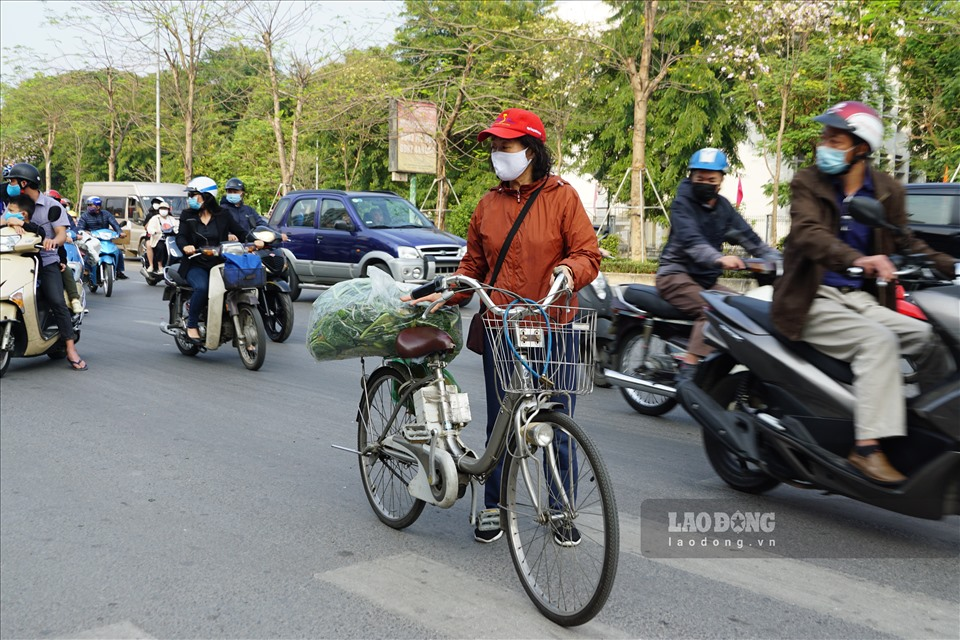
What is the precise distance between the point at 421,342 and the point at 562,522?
3.48 ft

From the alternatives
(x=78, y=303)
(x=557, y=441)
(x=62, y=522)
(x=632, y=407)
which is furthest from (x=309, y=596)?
(x=78, y=303)

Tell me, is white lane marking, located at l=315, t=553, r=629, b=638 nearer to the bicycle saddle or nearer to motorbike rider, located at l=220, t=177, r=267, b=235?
the bicycle saddle

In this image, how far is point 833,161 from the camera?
4.29 m

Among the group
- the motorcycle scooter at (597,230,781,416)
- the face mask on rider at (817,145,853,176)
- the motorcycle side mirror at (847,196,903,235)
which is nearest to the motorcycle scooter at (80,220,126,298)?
the motorcycle scooter at (597,230,781,416)

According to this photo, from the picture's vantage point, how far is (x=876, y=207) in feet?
13.2

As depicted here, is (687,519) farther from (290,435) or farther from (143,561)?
(290,435)

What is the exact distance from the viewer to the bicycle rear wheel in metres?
4.52

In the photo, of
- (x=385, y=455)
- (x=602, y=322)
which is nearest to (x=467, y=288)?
(x=385, y=455)

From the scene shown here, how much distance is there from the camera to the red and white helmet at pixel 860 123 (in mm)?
4211

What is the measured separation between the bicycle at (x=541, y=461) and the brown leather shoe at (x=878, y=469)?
1409 mm

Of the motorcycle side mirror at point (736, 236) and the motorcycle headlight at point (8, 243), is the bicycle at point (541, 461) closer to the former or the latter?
the motorcycle side mirror at point (736, 236)

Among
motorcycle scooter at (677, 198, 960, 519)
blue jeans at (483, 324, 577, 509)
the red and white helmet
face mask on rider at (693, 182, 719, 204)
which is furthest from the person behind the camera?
face mask on rider at (693, 182, 719, 204)

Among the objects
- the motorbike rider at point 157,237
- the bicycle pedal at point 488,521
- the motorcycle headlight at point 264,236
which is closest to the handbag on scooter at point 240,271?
the motorcycle headlight at point 264,236

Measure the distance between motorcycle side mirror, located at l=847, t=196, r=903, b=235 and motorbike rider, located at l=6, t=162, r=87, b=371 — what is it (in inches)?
287
